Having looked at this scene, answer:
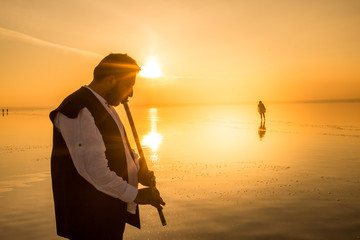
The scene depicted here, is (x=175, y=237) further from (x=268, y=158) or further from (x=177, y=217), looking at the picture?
(x=268, y=158)

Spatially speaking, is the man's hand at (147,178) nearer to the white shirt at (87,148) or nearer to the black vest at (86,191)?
the black vest at (86,191)

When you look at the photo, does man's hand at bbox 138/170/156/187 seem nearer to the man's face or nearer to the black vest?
the black vest

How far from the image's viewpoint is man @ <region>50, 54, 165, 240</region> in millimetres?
1921

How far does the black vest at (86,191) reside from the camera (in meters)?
2.06

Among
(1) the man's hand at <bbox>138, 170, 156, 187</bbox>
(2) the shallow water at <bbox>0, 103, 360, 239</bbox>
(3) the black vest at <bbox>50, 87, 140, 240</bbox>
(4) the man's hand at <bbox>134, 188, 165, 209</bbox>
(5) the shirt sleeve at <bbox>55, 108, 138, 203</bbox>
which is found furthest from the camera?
(2) the shallow water at <bbox>0, 103, 360, 239</bbox>

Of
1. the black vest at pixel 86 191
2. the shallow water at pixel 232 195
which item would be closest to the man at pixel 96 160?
the black vest at pixel 86 191

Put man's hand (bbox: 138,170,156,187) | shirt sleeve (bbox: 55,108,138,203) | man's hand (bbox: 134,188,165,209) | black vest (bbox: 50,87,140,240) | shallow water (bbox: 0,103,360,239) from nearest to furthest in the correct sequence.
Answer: shirt sleeve (bbox: 55,108,138,203) → black vest (bbox: 50,87,140,240) → man's hand (bbox: 134,188,165,209) → man's hand (bbox: 138,170,156,187) → shallow water (bbox: 0,103,360,239)

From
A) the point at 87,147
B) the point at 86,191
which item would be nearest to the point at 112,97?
the point at 87,147

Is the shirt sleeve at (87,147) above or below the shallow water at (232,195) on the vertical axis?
above

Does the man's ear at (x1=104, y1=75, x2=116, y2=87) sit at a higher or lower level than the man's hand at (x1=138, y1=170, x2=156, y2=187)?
higher

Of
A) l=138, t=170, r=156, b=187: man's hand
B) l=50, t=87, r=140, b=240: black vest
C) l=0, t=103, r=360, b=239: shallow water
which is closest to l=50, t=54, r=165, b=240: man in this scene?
l=50, t=87, r=140, b=240: black vest

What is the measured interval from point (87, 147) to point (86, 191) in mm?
401

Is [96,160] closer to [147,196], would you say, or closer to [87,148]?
[87,148]

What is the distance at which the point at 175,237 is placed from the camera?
5.08 meters
